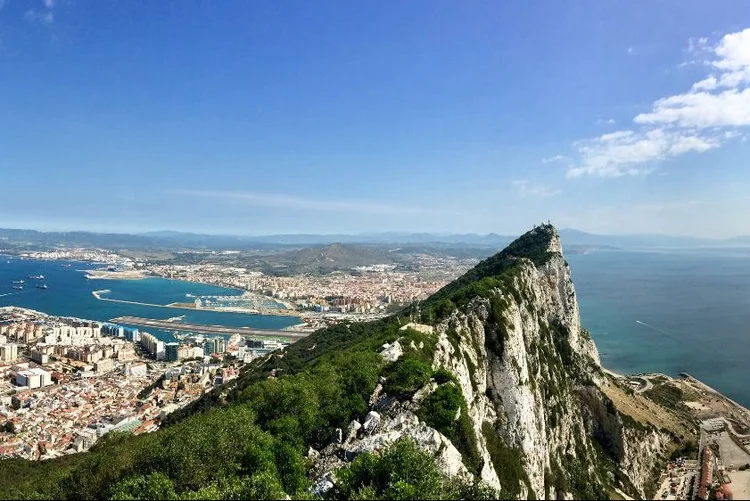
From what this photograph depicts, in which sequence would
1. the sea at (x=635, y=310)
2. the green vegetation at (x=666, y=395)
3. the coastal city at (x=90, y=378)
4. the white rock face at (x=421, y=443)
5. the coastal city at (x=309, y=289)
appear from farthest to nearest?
the coastal city at (x=309, y=289) → the sea at (x=635, y=310) → the green vegetation at (x=666, y=395) → the coastal city at (x=90, y=378) → the white rock face at (x=421, y=443)

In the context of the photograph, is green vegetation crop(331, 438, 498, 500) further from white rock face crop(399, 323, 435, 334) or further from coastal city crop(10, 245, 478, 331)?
coastal city crop(10, 245, 478, 331)

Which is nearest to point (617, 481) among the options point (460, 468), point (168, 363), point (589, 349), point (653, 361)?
point (589, 349)

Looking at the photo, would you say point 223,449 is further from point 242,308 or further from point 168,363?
point 242,308

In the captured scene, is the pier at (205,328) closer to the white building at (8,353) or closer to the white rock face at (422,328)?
the white building at (8,353)

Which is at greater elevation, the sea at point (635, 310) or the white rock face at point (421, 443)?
the white rock face at point (421, 443)

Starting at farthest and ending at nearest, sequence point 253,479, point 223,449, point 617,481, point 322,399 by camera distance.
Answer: point 617,481
point 322,399
point 223,449
point 253,479

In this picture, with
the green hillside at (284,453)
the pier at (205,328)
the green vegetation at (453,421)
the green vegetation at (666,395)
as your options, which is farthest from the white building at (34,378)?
the green vegetation at (666,395)
